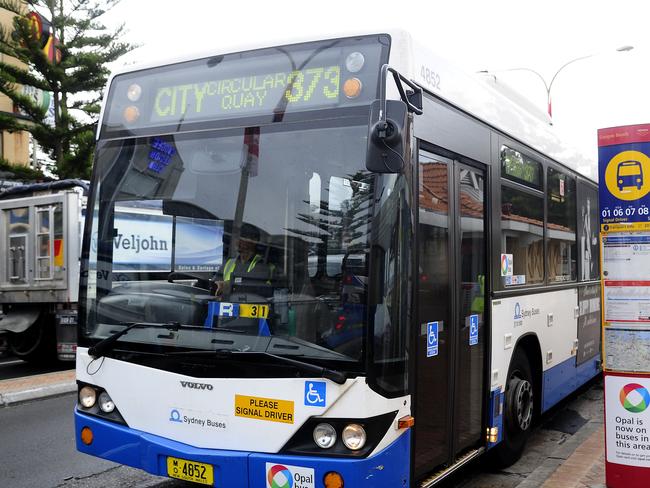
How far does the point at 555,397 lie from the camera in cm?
696

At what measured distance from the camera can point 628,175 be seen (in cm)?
493

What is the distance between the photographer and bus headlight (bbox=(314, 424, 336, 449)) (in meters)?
3.68

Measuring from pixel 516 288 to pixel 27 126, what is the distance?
19091mm

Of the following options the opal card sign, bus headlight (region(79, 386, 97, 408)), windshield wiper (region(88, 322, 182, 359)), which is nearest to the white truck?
bus headlight (region(79, 386, 97, 408))

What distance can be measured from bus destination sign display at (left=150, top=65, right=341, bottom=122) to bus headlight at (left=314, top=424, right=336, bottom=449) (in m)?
1.79

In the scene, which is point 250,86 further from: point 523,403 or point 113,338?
point 523,403

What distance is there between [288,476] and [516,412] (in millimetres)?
2750

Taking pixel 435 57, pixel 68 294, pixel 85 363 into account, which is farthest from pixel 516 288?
pixel 68 294

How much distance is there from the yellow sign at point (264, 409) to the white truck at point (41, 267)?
25.6 ft

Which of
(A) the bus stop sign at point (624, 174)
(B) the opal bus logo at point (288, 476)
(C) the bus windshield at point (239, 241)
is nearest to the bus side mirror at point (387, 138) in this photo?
(C) the bus windshield at point (239, 241)

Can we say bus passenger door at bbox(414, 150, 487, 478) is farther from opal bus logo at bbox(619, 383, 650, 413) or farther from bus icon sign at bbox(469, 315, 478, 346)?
opal bus logo at bbox(619, 383, 650, 413)

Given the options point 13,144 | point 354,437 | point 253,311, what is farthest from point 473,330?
point 13,144

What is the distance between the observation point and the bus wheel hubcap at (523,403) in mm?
5781

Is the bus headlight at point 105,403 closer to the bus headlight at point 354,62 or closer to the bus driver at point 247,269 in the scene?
the bus driver at point 247,269
